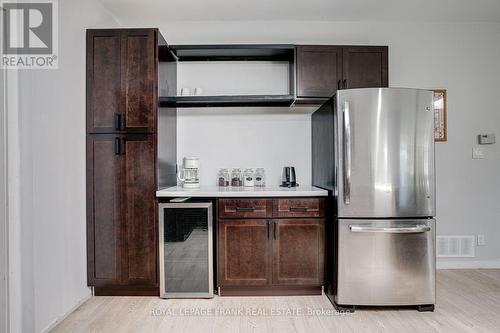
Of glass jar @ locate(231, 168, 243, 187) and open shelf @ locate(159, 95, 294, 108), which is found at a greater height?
open shelf @ locate(159, 95, 294, 108)

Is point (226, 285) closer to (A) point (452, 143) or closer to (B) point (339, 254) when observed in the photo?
(B) point (339, 254)

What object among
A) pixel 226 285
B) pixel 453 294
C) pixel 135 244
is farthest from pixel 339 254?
pixel 135 244

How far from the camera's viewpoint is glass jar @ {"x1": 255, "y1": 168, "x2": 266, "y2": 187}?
10.7 ft

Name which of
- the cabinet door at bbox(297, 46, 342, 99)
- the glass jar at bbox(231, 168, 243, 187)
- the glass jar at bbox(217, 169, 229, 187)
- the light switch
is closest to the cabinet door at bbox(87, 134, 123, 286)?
the glass jar at bbox(217, 169, 229, 187)

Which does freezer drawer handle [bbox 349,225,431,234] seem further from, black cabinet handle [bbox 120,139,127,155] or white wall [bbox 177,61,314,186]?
black cabinet handle [bbox 120,139,127,155]

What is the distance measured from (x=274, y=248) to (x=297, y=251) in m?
0.20

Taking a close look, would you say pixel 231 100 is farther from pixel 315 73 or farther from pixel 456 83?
pixel 456 83

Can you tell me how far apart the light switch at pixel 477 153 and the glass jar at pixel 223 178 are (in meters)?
2.75

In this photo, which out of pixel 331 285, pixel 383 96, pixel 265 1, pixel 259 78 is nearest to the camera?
pixel 383 96

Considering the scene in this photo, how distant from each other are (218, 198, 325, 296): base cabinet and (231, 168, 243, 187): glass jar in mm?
643

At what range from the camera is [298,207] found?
2660 millimetres

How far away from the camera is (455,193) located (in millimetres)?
3428

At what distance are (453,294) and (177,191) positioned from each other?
261 centimetres

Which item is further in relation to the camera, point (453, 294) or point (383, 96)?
point (453, 294)
